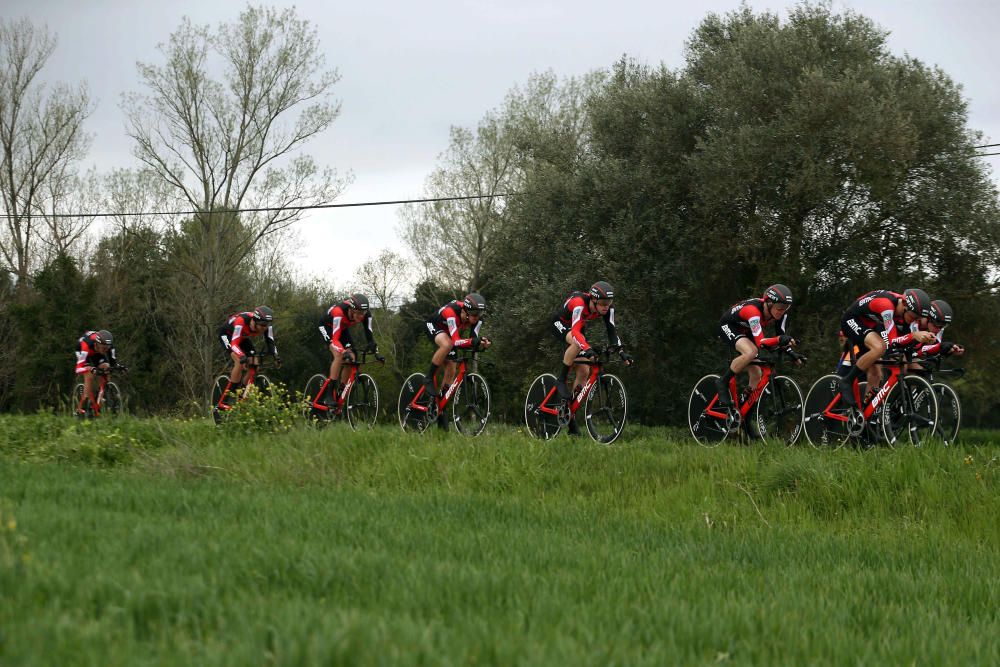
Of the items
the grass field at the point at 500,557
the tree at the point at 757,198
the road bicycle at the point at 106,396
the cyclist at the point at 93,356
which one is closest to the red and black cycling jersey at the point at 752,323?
the grass field at the point at 500,557

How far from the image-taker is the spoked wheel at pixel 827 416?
12109 millimetres

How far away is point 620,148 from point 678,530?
1892 centimetres

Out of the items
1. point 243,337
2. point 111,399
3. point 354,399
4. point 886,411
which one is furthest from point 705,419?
point 111,399

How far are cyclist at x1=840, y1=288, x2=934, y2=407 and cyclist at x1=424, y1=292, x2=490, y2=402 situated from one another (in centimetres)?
507

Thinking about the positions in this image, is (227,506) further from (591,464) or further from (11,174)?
(11,174)

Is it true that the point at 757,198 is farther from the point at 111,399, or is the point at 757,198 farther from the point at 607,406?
the point at 111,399

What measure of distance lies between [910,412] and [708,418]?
3.31m

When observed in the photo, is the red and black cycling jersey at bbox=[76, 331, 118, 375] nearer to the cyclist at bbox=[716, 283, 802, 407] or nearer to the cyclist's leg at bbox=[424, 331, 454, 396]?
the cyclist's leg at bbox=[424, 331, 454, 396]

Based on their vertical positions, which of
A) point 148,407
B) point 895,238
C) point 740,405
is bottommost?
point 148,407

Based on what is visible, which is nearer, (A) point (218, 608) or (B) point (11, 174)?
(A) point (218, 608)

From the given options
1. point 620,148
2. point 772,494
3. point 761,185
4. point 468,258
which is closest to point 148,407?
point 468,258

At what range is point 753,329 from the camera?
41.1ft

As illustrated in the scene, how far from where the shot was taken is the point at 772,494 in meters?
9.22

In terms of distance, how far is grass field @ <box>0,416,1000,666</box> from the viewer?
3.18 m
